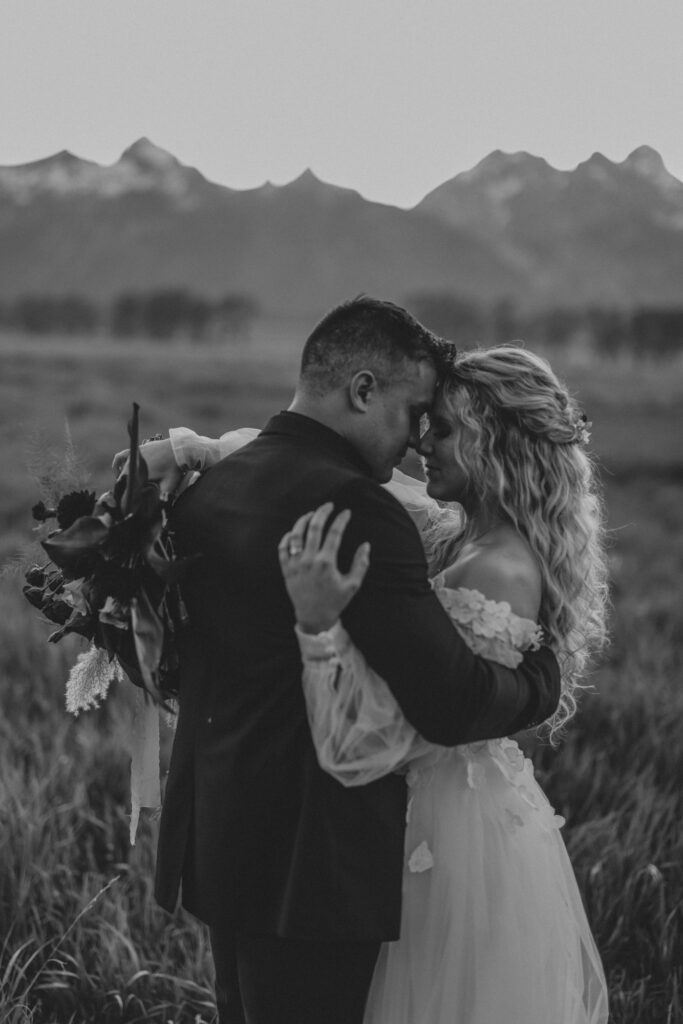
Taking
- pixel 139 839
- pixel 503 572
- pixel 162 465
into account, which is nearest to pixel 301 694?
pixel 503 572

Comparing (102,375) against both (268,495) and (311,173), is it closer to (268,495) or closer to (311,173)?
(268,495)

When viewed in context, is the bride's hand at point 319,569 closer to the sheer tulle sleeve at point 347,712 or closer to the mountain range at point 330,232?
the sheer tulle sleeve at point 347,712

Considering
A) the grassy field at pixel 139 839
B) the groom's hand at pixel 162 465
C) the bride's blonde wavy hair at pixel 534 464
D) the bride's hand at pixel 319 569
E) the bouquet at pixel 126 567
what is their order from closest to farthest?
the bride's hand at pixel 319 569 < the bouquet at pixel 126 567 < the groom's hand at pixel 162 465 < the bride's blonde wavy hair at pixel 534 464 < the grassy field at pixel 139 839

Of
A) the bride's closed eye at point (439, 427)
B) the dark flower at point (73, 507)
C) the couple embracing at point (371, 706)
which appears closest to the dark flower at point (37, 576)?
the dark flower at point (73, 507)

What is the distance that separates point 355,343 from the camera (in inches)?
90.4

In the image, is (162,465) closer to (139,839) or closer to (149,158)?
(139,839)

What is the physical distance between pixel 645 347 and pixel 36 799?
60082mm

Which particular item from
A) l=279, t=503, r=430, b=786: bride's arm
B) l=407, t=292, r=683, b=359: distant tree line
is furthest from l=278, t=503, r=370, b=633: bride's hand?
l=407, t=292, r=683, b=359: distant tree line

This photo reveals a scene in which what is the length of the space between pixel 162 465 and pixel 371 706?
37.2 inches

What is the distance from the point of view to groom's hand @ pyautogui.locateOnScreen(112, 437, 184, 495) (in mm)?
2594

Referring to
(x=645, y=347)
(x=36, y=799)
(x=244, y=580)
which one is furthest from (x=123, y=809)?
(x=645, y=347)

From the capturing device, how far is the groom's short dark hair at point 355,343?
2.29 m

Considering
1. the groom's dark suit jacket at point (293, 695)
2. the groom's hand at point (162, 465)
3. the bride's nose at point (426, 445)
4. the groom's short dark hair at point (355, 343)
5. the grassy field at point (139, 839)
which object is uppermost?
the groom's short dark hair at point (355, 343)

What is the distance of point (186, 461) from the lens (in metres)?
2.66
